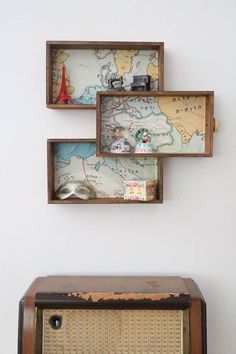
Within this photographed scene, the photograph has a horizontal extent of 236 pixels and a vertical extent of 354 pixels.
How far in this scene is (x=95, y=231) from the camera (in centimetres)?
168

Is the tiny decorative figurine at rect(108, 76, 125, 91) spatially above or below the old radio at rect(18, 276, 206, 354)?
above

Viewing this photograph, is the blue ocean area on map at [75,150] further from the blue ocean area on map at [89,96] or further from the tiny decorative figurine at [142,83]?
the tiny decorative figurine at [142,83]

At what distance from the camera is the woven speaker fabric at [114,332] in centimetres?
138

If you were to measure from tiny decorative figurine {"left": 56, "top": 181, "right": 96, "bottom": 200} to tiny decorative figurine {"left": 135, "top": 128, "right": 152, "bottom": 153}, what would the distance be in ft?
0.94

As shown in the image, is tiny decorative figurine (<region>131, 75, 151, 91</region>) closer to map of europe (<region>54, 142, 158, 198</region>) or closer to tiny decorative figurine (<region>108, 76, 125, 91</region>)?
tiny decorative figurine (<region>108, 76, 125, 91</region>)

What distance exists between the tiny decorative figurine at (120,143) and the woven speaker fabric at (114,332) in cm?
66

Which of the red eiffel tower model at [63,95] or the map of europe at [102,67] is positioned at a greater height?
the map of europe at [102,67]

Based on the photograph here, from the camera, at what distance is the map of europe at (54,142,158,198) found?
165 cm

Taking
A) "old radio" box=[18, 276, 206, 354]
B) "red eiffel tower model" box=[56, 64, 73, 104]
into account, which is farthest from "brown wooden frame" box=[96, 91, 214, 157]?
"old radio" box=[18, 276, 206, 354]

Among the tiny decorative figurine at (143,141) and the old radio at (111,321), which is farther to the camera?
the tiny decorative figurine at (143,141)

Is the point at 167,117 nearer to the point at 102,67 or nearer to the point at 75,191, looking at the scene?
the point at 102,67

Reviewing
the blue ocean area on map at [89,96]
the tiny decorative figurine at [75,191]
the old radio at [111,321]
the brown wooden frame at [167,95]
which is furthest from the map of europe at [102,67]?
the old radio at [111,321]

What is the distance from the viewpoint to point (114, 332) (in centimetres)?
138

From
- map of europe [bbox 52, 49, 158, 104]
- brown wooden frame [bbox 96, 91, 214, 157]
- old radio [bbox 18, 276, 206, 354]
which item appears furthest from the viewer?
map of europe [bbox 52, 49, 158, 104]
